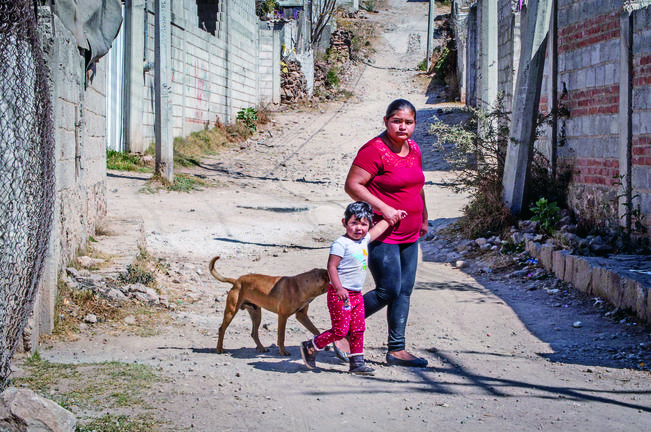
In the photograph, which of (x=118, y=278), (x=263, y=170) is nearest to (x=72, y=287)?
(x=118, y=278)

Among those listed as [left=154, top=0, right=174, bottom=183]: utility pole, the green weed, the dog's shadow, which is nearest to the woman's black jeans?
the dog's shadow

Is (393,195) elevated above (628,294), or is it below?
above

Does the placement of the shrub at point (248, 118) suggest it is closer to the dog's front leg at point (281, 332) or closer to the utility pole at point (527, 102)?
the utility pole at point (527, 102)

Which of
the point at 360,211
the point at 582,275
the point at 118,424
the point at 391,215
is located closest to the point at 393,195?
the point at 391,215

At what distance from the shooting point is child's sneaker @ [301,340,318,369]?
3.99 meters

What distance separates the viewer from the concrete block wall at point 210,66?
1655 cm

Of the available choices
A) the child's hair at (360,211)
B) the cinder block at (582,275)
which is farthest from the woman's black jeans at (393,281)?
the cinder block at (582,275)

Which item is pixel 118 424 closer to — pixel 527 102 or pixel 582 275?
pixel 582 275

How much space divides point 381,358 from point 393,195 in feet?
3.84

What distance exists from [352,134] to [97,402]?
725 inches

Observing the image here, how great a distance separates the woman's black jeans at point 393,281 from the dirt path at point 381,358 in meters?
0.30

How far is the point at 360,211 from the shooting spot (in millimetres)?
3830

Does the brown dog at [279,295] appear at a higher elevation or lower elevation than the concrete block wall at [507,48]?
lower

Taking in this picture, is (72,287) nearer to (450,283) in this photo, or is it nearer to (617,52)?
(450,283)
